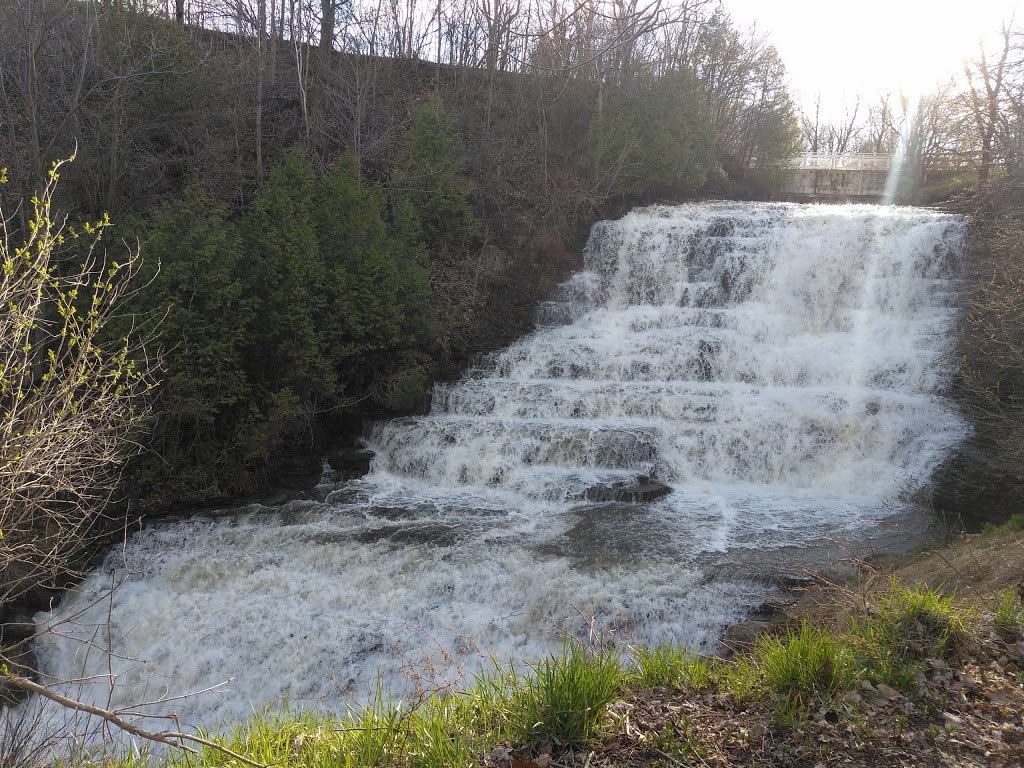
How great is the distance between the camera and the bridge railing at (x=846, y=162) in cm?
2702

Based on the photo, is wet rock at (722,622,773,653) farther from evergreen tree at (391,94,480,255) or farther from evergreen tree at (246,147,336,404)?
evergreen tree at (391,94,480,255)

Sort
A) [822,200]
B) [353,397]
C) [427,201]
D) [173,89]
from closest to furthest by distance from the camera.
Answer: [353,397] < [173,89] < [427,201] < [822,200]

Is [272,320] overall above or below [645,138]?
below

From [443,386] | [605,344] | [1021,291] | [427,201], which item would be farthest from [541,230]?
[1021,291]

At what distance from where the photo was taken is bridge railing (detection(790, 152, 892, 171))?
27.0 metres

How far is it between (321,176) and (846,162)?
78.0 ft

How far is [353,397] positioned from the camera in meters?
13.1

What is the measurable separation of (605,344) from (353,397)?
5551mm

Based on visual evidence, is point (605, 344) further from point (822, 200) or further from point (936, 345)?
point (822, 200)

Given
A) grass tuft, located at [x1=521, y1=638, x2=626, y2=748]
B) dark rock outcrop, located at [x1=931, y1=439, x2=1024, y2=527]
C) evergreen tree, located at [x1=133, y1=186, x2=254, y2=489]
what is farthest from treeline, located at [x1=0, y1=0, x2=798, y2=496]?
dark rock outcrop, located at [x1=931, y1=439, x2=1024, y2=527]

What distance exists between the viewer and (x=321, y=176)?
15.7 metres

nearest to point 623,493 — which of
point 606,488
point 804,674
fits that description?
point 606,488

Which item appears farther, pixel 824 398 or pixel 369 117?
pixel 369 117

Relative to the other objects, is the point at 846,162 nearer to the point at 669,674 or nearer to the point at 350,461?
the point at 350,461
